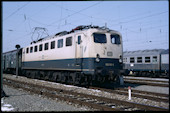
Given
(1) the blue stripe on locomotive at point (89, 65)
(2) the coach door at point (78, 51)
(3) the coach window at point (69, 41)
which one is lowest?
(1) the blue stripe on locomotive at point (89, 65)

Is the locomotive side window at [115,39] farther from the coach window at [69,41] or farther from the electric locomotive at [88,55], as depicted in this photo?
the coach window at [69,41]

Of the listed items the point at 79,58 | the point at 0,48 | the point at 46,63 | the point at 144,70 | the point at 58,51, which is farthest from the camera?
the point at 144,70

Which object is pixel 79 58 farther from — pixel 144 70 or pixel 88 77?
pixel 144 70

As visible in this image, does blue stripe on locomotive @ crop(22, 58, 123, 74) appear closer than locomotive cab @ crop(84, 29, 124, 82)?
Yes

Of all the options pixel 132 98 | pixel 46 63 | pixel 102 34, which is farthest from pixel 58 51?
pixel 132 98

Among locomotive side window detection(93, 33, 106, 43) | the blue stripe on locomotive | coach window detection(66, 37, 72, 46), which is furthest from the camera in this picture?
coach window detection(66, 37, 72, 46)

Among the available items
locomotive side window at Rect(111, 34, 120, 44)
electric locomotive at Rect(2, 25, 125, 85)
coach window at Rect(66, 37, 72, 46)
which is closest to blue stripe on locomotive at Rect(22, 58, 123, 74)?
electric locomotive at Rect(2, 25, 125, 85)

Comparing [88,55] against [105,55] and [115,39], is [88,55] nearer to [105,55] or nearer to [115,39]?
[105,55]

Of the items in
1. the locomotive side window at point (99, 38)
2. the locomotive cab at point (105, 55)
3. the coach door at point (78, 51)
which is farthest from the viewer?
the coach door at point (78, 51)

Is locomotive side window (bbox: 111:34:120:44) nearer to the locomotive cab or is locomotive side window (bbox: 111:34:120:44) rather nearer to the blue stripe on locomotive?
the locomotive cab

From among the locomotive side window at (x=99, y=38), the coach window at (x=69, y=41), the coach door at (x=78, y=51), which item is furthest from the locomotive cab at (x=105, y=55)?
the coach window at (x=69, y=41)

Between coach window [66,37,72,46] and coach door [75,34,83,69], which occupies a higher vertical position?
coach window [66,37,72,46]

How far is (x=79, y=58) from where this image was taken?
1149 centimetres

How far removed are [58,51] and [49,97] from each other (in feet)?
17.0
